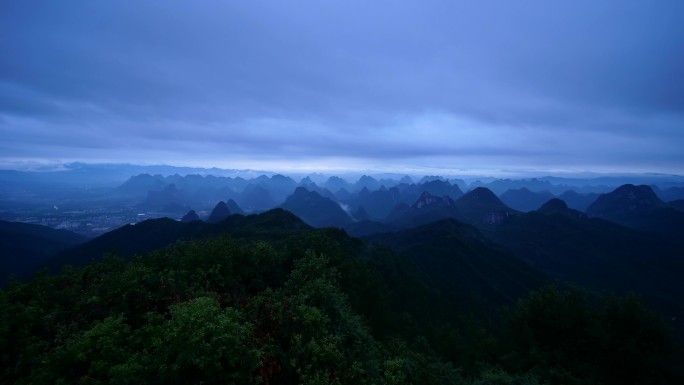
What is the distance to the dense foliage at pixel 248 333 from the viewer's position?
10.4 meters

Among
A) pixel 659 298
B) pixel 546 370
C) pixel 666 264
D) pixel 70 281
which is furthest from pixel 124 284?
pixel 666 264

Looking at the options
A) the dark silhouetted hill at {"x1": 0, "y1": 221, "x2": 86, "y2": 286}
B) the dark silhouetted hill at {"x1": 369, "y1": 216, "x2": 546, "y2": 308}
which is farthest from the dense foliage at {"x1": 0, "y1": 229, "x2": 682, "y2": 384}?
the dark silhouetted hill at {"x1": 0, "y1": 221, "x2": 86, "y2": 286}

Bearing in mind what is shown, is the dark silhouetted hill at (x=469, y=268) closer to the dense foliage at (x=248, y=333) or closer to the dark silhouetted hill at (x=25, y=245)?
the dense foliage at (x=248, y=333)

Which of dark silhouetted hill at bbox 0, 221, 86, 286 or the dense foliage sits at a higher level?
the dense foliage

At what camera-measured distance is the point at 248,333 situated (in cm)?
1160

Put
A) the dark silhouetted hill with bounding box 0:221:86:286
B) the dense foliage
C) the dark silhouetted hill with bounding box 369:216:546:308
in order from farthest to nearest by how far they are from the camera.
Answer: the dark silhouetted hill with bounding box 0:221:86:286
the dark silhouetted hill with bounding box 369:216:546:308
the dense foliage

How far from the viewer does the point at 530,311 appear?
96.9 feet

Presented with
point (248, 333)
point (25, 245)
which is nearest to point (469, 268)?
point (248, 333)

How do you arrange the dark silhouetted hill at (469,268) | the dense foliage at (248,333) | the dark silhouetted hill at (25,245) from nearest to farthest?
the dense foliage at (248,333), the dark silhouetted hill at (469,268), the dark silhouetted hill at (25,245)

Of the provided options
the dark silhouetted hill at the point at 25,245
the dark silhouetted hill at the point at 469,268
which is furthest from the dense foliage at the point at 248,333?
the dark silhouetted hill at the point at 25,245

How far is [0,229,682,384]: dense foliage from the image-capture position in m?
10.4

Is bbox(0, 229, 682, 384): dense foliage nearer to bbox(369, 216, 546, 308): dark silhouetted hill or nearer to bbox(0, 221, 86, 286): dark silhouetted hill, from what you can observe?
bbox(369, 216, 546, 308): dark silhouetted hill

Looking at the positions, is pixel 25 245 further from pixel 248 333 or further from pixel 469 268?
pixel 469 268

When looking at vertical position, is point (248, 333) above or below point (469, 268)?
above
